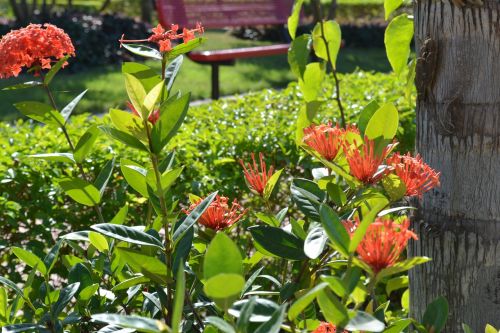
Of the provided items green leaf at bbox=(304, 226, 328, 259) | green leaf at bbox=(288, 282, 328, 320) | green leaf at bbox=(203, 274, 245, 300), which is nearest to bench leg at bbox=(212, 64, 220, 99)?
green leaf at bbox=(304, 226, 328, 259)

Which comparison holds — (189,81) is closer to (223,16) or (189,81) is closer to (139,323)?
(223,16)

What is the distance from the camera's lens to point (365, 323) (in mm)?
1043

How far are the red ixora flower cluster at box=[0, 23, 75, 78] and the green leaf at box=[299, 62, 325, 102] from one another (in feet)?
2.13

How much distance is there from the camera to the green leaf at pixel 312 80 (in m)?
2.17

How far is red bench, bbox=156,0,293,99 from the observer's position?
821cm

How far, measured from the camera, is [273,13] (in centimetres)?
1043

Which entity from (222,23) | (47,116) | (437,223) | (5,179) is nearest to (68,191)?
(47,116)

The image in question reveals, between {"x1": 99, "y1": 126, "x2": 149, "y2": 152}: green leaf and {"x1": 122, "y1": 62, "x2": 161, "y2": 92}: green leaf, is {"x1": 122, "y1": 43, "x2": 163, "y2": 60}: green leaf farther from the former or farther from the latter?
{"x1": 99, "y1": 126, "x2": 149, "y2": 152}: green leaf

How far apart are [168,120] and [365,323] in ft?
1.55

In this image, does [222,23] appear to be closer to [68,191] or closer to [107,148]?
[107,148]

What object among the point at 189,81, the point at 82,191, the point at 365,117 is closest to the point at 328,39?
the point at 365,117

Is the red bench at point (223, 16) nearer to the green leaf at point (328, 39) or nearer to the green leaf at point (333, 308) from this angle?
the green leaf at point (328, 39)

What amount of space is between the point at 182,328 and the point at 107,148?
2003 millimetres

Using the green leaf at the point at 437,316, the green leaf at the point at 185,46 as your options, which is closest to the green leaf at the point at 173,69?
the green leaf at the point at 185,46
